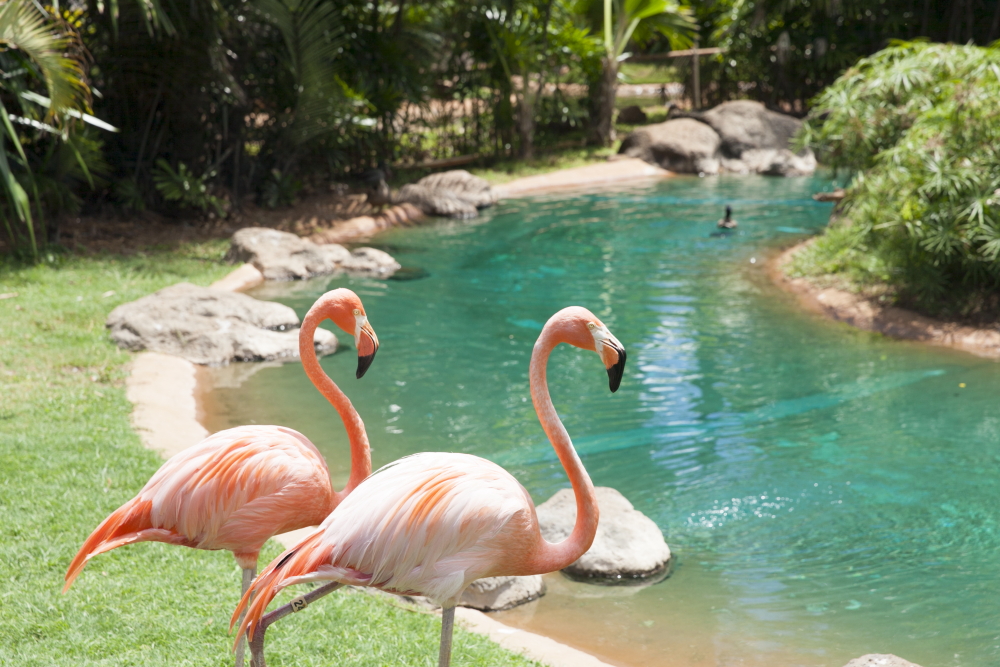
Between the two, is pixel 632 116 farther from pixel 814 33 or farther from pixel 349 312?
pixel 349 312

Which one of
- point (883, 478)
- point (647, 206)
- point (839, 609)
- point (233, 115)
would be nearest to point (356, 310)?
point (839, 609)

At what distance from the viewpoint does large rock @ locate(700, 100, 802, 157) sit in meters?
19.5

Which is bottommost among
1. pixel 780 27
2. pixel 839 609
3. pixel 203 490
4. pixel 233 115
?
pixel 839 609

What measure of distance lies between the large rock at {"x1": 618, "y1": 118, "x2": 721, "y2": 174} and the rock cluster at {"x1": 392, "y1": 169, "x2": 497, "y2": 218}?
202 inches

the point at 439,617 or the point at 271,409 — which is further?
the point at 271,409

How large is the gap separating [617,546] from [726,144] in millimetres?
16757

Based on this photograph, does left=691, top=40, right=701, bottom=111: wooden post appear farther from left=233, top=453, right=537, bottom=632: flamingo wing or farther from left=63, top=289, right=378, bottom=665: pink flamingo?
left=233, top=453, right=537, bottom=632: flamingo wing

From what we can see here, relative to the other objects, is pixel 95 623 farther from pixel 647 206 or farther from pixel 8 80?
pixel 647 206

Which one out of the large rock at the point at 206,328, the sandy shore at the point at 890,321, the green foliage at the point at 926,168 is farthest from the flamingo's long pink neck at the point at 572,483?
the green foliage at the point at 926,168

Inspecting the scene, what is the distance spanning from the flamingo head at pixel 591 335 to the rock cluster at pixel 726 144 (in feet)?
55.0

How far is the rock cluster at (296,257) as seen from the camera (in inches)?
413

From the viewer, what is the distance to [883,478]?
5543 millimetres

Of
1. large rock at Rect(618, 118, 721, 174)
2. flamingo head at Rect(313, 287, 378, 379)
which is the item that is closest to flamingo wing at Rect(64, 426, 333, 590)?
flamingo head at Rect(313, 287, 378, 379)

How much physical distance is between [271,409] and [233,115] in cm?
754
